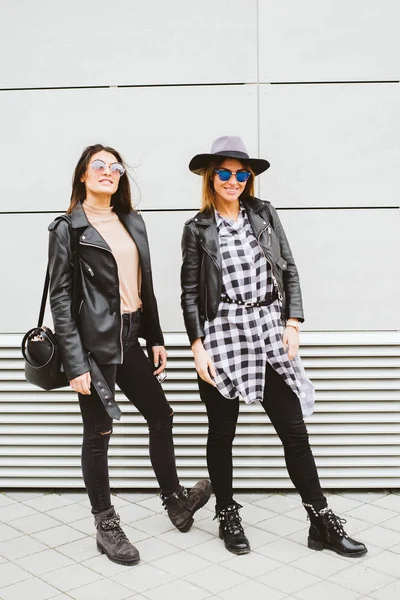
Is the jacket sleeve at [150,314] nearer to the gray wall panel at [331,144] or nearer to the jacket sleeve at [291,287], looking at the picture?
the jacket sleeve at [291,287]

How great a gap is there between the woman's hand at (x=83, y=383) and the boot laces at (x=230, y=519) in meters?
1.01

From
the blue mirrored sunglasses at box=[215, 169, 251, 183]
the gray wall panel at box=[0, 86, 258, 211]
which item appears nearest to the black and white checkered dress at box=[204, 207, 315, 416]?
the blue mirrored sunglasses at box=[215, 169, 251, 183]

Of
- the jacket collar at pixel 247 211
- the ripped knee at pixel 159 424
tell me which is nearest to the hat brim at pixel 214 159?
the jacket collar at pixel 247 211

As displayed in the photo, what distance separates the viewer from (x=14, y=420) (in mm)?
4980

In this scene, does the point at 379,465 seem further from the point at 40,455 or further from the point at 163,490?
the point at 40,455

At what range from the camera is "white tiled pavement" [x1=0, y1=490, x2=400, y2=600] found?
3.59m

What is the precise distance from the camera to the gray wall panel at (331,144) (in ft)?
15.6

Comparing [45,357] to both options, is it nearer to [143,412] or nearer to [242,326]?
[143,412]

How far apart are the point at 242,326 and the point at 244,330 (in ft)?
0.08

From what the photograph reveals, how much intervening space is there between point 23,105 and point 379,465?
10.5 feet

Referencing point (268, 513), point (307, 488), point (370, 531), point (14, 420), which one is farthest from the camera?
point (14, 420)

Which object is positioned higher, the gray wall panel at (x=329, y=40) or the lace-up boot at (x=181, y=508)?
the gray wall panel at (x=329, y=40)

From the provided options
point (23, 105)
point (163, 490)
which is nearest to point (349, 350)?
point (163, 490)

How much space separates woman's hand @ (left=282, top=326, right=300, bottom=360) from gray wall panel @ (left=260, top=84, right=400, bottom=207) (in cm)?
107
